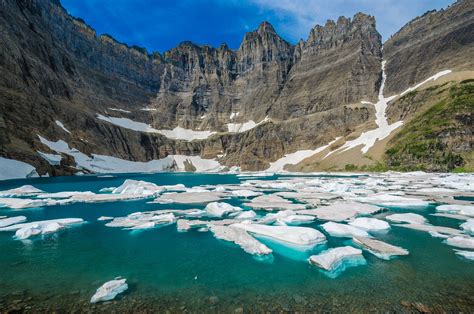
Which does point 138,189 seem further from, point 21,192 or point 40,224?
point 40,224

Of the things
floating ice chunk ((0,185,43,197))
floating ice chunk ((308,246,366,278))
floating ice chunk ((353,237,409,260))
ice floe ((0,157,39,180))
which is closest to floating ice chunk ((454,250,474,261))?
floating ice chunk ((353,237,409,260))

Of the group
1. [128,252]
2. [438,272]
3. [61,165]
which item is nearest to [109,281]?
[128,252]

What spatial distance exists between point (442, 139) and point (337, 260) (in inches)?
3216

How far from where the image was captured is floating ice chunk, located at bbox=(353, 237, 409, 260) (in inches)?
560

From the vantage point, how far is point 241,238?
16734 mm

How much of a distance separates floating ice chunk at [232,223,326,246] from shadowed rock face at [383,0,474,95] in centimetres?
13016

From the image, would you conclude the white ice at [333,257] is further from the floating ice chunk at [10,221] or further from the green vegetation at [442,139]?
the green vegetation at [442,139]

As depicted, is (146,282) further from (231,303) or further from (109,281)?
(231,303)

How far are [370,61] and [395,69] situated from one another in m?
15.8

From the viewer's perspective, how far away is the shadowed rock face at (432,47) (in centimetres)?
11747

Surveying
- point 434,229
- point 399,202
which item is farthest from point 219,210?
point 399,202

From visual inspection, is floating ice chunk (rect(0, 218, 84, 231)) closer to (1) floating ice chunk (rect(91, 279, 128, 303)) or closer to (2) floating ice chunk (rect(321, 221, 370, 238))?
(1) floating ice chunk (rect(91, 279, 128, 303))

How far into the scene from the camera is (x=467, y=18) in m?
127

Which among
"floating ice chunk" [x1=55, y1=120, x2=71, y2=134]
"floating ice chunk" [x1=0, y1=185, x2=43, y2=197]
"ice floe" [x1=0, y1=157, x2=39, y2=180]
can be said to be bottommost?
"floating ice chunk" [x1=0, y1=185, x2=43, y2=197]
